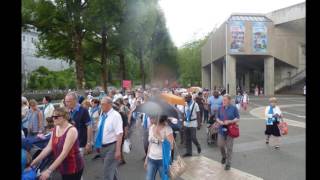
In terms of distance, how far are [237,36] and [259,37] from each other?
3146 mm

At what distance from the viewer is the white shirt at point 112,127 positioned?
6391 mm

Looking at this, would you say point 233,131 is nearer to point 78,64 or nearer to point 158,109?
point 158,109

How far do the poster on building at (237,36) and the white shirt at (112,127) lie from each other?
50.2m

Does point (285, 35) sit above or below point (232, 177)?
above

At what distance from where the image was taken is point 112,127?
645 centimetres

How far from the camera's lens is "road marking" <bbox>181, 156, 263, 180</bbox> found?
8078 mm

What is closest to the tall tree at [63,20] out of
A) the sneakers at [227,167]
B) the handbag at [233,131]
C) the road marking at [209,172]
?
the road marking at [209,172]

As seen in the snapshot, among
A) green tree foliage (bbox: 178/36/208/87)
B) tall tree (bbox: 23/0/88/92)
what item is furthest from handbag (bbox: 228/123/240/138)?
green tree foliage (bbox: 178/36/208/87)

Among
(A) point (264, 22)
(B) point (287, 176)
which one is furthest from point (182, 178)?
(A) point (264, 22)

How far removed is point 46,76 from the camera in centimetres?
5278

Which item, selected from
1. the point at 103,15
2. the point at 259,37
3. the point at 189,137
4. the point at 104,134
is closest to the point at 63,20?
the point at 103,15

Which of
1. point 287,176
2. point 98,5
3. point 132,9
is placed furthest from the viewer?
point 132,9

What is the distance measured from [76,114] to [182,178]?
233 cm
